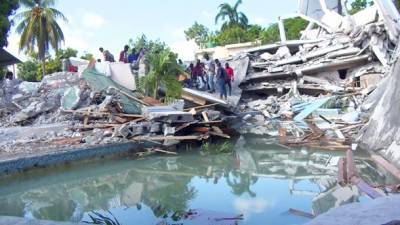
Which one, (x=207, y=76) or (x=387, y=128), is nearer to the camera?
(x=387, y=128)

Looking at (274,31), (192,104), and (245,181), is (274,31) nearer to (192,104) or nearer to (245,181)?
(192,104)

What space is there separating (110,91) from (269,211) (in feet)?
29.6

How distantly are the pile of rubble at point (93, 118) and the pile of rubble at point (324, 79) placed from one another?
3.09 metres

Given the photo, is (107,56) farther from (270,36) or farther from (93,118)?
(270,36)

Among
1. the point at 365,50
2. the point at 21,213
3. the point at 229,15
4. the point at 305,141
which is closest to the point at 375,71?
the point at 365,50

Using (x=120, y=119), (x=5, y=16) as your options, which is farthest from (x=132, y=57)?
(x=5, y=16)

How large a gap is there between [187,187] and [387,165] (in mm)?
3916

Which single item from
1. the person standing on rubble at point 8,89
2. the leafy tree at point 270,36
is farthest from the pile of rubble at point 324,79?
the leafy tree at point 270,36

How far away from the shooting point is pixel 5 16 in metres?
19.5

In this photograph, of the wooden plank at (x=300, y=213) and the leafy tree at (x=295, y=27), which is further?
the leafy tree at (x=295, y=27)

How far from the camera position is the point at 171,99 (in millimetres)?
15203

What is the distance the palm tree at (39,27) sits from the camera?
29.7 m

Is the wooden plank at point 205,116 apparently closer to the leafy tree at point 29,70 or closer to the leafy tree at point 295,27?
the leafy tree at point 295,27

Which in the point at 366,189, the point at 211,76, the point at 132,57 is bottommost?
the point at 366,189
